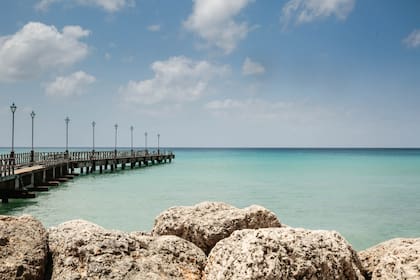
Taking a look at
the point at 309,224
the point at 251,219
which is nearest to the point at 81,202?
the point at 309,224

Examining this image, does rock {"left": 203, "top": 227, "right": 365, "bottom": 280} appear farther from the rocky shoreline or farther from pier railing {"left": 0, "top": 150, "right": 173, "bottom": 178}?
pier railing {"left": 0, "top": 150, "right": 173, "bottom": 178}

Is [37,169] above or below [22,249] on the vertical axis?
below

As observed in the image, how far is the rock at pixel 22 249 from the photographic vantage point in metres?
3.89

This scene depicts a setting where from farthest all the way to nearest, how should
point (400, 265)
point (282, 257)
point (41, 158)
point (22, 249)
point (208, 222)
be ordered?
point (41, 158) < point (208, 222) < point (22, 249) < point (400, 265) < point (282, 257)

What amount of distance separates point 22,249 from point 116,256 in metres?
0.91

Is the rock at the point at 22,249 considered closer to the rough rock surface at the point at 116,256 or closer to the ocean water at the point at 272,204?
the rough rock surface at the point at 116,256

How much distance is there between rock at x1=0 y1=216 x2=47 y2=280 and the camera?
389cm

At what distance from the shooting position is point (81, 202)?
2467 centimetres

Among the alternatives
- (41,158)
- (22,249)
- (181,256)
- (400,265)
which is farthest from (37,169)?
(400,265)

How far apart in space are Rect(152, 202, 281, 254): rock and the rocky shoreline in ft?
3.21

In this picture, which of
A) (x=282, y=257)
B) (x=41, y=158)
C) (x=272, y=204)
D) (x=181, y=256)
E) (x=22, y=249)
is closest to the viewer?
(x=282, y=257)

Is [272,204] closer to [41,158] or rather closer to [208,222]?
[208,222]

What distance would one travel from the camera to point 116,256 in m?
4.19

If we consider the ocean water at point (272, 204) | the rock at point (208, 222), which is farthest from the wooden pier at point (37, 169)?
the rock at point (208, 222)
